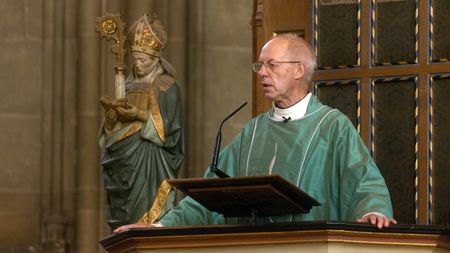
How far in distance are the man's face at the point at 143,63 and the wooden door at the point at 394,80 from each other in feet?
2.38

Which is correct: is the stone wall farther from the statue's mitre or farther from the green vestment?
the statue's mitre

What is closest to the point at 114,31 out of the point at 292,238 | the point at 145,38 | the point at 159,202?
the point at 145,38

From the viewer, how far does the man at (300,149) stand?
22.0ft

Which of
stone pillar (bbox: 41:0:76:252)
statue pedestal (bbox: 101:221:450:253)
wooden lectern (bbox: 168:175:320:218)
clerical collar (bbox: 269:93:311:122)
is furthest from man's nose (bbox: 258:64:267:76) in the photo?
stone pillar (bbox: 41:0:76:252)

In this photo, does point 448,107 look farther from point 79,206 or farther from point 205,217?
point 205,217

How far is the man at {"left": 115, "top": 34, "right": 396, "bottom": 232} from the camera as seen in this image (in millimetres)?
6699

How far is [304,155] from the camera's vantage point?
6.85m

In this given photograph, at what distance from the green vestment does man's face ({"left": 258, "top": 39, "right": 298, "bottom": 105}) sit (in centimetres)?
327

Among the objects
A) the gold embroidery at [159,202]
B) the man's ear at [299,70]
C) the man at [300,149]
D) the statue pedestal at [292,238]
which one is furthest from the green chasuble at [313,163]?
the gold embroidery at [159,202]

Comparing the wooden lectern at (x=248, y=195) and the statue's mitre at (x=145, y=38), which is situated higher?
the statue's mitre at (x=145, y=38)

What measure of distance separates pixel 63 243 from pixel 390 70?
263cm

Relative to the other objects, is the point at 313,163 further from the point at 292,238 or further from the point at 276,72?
the point at 292,238

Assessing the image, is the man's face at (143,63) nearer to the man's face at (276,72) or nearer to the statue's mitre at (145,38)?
the statue's mitre at (145,38)

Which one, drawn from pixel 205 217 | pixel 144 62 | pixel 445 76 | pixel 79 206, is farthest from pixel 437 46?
pixel 205 217
